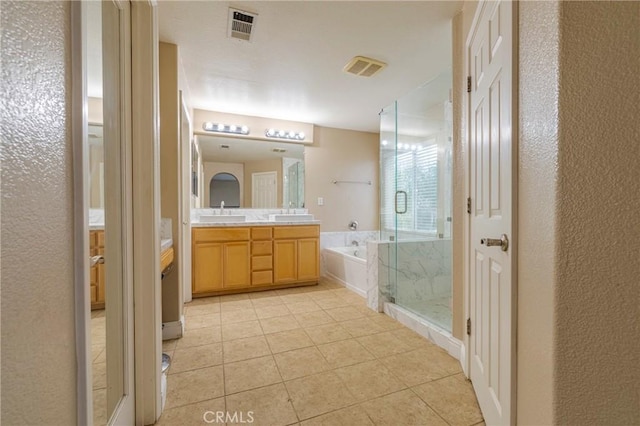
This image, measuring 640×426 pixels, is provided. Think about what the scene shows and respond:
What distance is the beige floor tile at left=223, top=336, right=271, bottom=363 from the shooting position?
183cm

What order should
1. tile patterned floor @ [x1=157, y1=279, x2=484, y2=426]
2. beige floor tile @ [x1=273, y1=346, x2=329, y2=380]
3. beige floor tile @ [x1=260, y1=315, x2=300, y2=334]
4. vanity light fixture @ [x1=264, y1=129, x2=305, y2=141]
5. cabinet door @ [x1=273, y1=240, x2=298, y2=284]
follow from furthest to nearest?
vanity light fixture @ [x1=264, y1=129, x2=305, y2=141]
cabinet door @ [x1=273, y1=240, x2=298, y2=284]
beige floor tile @ [x1=260, y1=315, x2=300, y2=334]
beige floor tile @ [x1=273, y1=346, x2=329, y2=380]
tile patterned floor @ [x1=157, y1=279, x2=484, y2=426]

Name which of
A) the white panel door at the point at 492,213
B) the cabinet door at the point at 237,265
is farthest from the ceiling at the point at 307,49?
the cabinet door at the point at 237,265

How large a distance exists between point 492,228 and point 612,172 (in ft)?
1.60

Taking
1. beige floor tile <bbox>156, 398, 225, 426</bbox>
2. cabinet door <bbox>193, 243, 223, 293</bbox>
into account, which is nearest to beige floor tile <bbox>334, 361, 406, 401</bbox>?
beige floor tile <bbox>156, 398, 225, 426</bbox>

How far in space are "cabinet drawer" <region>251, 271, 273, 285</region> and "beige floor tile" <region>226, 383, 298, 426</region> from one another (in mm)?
1809

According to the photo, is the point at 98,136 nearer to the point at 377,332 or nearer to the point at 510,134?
the point at 510,134

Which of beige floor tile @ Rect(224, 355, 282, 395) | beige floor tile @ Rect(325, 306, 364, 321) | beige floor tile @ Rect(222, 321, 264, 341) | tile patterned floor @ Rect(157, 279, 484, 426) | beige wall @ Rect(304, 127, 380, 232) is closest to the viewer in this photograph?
tile patterned floor @ Rect(157, 279, 484, 426)

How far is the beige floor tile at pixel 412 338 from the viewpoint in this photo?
1.97m

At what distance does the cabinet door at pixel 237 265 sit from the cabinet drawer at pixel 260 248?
72 millimetres

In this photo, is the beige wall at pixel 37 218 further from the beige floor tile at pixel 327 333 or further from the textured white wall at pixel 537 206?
the beige floor tile at pixel 327 333

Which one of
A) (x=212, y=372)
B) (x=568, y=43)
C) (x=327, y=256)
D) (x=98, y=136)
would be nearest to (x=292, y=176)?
(x=327, y=256)

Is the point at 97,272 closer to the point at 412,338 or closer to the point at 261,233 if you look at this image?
the point at 412,338

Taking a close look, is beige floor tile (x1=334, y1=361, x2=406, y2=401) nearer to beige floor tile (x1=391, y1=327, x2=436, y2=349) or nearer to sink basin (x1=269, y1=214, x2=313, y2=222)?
beige floor tile (x1=391, y1=327, x2=436, y2=349)

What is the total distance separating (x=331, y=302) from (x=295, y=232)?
992 millimetres
